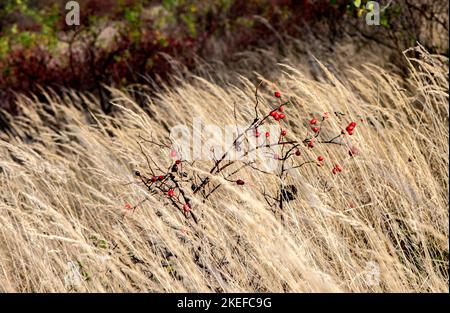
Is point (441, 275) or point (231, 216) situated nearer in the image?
point (441, 275)

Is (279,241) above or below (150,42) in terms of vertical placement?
below

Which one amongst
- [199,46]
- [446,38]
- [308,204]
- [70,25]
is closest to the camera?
[308,204]

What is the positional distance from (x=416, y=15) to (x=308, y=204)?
3.65 meters

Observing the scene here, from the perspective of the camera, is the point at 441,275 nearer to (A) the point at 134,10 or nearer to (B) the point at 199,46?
(A) the point at 134,10

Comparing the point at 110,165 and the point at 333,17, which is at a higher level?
the point at 333,17

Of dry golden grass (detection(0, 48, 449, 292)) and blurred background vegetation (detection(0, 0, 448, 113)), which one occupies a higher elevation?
blurred background vegetation (detection(0, 0, 448, 113))

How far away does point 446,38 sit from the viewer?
514 centimetres

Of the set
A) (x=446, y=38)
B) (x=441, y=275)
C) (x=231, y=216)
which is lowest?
(x=441, y=275)

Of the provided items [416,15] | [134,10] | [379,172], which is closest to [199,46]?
[134,10]

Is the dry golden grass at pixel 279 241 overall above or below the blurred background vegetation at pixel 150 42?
below

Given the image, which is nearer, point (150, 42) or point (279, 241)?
point (279, 241)

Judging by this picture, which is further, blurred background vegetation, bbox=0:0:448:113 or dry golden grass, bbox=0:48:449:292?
blurred background vegetation, bbox=0:0:448:113

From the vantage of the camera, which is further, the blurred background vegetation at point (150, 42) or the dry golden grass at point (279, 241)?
the blurred background vegetation at point (150, 42)
